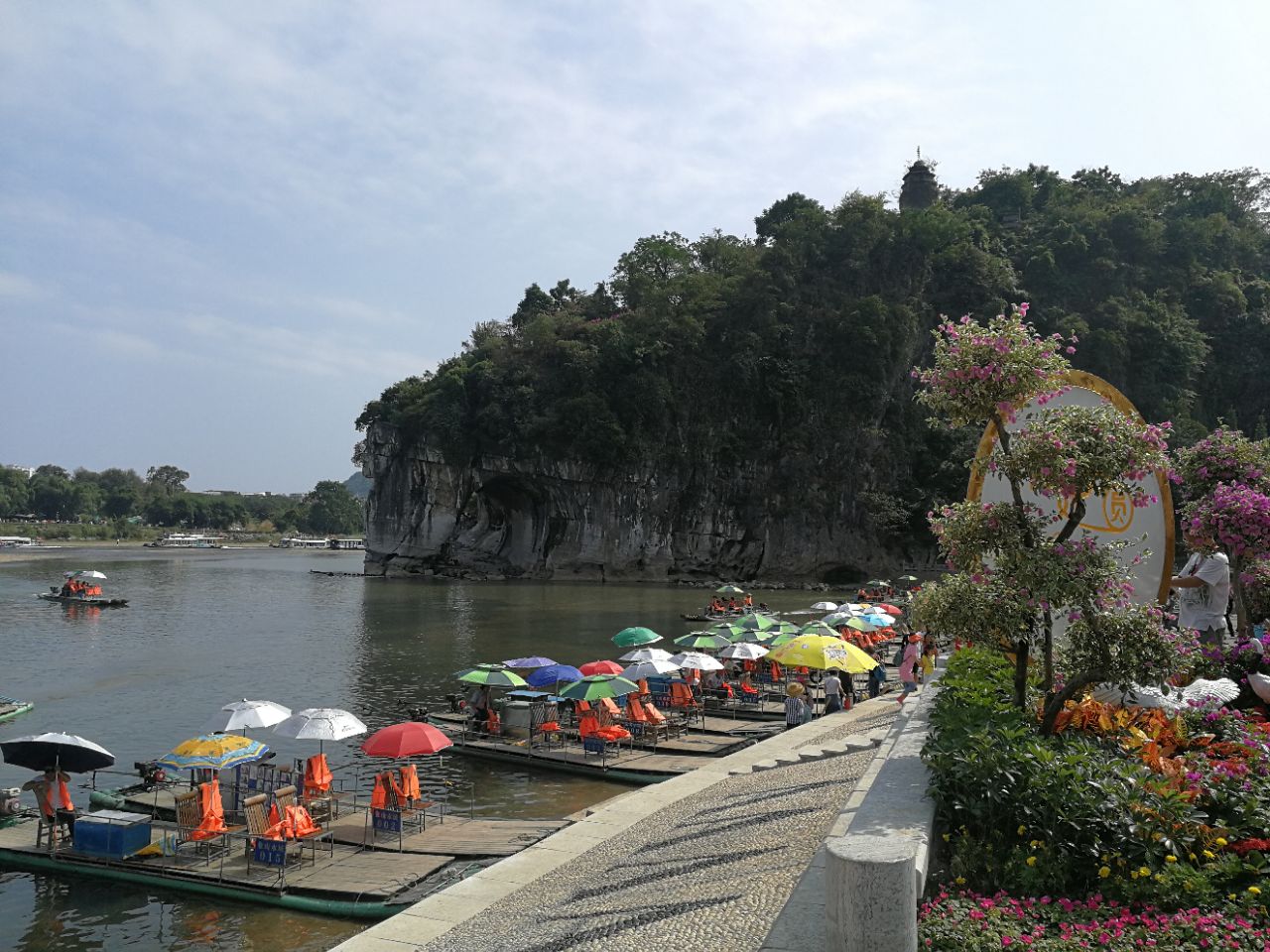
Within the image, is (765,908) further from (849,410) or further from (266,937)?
(849,410)

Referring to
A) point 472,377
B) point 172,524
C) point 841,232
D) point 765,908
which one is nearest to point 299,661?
point 765,908

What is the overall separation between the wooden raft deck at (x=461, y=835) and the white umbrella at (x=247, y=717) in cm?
302

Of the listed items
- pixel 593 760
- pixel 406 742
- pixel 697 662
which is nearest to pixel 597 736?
pixel 593 760

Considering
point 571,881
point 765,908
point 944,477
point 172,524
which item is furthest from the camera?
point 172,524

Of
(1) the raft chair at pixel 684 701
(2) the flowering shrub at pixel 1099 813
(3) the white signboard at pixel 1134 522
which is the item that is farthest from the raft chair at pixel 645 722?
(2) the flowering shrub at pixel 1099 813

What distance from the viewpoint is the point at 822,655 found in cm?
2023

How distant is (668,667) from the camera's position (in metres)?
22.3

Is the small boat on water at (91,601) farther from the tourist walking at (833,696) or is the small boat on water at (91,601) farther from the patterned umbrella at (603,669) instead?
the tourist walking at (833,696)

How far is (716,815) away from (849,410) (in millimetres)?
64520

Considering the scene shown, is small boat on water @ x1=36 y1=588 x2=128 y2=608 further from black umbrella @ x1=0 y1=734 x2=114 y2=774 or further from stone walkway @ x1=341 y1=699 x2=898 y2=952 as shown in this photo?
stone walkway @ x1=341 y1=699 x2=898 y2=952

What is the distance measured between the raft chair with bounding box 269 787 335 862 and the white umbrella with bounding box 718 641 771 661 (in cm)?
1265

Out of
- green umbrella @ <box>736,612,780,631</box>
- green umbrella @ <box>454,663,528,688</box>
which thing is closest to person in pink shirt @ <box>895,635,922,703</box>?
green umbrella @ <box>454,663,528,688</box>

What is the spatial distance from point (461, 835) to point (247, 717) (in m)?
Answer: 5.40

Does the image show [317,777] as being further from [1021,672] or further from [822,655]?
[1021,672]
